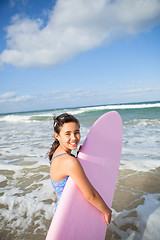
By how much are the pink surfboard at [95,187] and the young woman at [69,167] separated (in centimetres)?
9

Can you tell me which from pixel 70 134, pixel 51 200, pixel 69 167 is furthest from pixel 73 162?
pixel 51 200

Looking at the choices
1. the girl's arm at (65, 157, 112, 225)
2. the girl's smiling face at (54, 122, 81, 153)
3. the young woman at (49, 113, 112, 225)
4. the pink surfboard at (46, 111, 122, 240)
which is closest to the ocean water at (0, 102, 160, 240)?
the pink surfboard at (46, 111, 122, 240)

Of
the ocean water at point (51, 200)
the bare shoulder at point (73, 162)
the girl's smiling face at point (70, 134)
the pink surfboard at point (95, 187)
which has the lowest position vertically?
the ocean water at point (51, 200)

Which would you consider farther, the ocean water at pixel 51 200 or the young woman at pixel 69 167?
the ocean water at pixel 51 200

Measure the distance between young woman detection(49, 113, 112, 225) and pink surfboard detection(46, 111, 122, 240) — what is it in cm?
9

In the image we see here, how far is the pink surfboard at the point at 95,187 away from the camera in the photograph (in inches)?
39.4

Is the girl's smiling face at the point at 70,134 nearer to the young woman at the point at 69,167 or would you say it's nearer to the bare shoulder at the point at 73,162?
the young woman at the point at 69,167

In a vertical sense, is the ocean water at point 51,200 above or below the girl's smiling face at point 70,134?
below

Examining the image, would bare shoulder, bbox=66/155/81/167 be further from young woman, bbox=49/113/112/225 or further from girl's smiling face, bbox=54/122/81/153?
girl's smiling face, bbox=54/122/81/153

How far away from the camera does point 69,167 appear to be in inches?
38.6

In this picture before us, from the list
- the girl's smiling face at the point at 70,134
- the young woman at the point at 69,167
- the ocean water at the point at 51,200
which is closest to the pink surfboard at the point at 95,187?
the young woman at the point at 69,167

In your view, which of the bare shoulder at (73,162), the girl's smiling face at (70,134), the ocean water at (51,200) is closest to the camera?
the bare shoulder at (73,162)

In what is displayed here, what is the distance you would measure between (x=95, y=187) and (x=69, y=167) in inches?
21.9

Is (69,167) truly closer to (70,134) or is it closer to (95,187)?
(70,134)
